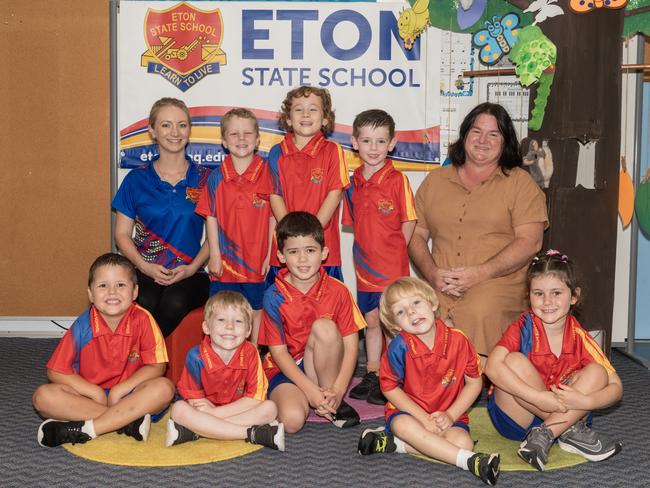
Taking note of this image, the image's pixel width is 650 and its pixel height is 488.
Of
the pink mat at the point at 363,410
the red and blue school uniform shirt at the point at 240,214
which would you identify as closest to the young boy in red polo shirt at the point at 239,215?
the red and blue school uniform shirt at the point at 240,214

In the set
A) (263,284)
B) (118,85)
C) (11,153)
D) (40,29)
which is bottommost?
(263,284)

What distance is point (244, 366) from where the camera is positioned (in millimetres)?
2846

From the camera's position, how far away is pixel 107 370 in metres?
2.91

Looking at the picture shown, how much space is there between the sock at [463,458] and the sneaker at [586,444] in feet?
1.32

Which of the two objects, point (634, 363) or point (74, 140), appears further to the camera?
point (74, 140)

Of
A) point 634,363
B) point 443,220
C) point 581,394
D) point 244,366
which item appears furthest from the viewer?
point 634,363

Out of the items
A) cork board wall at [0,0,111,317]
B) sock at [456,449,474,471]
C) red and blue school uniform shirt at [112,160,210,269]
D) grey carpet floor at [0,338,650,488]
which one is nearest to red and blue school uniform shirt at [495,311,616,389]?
grey carpet floor at [0,338,650,488]

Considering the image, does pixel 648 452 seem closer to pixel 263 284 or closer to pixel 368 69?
pixel 263 284

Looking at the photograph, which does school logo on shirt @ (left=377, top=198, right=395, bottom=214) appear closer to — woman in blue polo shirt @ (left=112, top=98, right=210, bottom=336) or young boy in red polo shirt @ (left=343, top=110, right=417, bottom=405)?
young boy in red polo shirt @ (left=343, top=110, right=417, bottom=405)

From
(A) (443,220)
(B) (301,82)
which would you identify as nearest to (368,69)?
(B) (301,82)

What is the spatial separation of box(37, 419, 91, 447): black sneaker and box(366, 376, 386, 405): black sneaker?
113cm

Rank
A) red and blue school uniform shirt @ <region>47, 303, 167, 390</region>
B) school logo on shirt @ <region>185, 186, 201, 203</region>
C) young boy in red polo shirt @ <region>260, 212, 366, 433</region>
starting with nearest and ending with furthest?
red and blue school uniform shirt @ <region>47, 303, 167, 390</region>
young boy in red polo shirt @ <region>260, 212, 366, 433</region>
school logo on shirt @ <region>185, 186, 201, 203</region>

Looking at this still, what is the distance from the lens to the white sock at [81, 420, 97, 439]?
2762 mm

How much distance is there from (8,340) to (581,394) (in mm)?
3029
